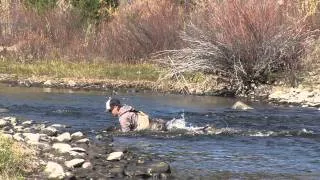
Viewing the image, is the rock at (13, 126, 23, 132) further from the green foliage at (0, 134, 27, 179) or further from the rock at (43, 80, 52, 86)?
the rock at (43, 80, 52, 86)

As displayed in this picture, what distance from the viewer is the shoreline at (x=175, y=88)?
899 inches

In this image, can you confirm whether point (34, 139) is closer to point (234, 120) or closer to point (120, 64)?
point (234, 120)

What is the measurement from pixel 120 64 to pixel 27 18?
1018cm

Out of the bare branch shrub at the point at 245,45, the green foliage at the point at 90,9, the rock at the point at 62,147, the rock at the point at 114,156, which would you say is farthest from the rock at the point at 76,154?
the green foliage at the point at 90,9

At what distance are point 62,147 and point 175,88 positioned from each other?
14506 millimetres

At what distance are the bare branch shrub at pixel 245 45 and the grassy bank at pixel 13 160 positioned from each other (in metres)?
14.7

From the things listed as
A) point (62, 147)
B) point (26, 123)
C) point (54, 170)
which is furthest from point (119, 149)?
point (26, 123)

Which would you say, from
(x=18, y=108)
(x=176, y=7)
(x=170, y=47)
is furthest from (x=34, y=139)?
(x=176, y=7)

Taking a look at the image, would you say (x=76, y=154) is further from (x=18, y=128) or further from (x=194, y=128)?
(x=194, y=128)

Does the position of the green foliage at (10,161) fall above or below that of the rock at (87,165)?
above

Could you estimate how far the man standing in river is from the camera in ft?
48.3

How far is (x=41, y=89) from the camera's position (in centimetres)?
2678

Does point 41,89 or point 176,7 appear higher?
point 176,7

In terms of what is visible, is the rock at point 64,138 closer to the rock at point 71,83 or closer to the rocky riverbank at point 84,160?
the rocky riverbank at point 84,160
